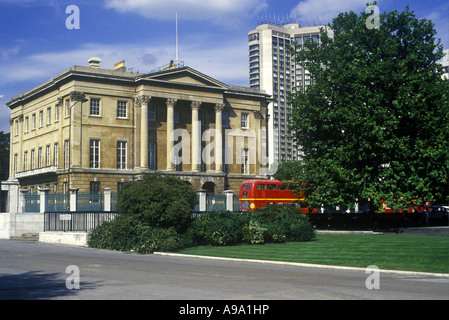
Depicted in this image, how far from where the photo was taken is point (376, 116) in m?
38.5

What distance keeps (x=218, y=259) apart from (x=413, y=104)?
67.8 ft

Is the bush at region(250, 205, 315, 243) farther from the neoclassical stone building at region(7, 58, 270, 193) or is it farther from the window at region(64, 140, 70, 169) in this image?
the window at region(64, 140, 70, 169)

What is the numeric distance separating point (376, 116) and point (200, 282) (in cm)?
2645

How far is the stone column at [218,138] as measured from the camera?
248 feet

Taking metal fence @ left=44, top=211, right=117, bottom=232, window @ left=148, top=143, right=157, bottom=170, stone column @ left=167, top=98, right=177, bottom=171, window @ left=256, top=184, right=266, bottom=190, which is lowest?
metal fence @ left=44, top=211, right=117, bottom=232

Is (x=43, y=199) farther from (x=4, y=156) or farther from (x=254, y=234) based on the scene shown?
(x=4, y=156)

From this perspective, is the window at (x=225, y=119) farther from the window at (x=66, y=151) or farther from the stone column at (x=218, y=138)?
the window at (x=66, y=151)

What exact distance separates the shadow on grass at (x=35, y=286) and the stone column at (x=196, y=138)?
5559 centimetres

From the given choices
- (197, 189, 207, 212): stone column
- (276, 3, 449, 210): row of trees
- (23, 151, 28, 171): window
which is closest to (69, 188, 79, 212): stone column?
(197, 189, 207, 212): stone column

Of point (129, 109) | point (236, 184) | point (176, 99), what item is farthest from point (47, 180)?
point (236, 184)

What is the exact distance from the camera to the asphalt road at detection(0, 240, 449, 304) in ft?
42.1

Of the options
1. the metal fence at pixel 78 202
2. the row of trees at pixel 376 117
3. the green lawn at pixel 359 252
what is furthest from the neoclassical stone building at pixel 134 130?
the green lawn at pixel 359 252

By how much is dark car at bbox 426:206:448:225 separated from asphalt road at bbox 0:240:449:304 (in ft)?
103

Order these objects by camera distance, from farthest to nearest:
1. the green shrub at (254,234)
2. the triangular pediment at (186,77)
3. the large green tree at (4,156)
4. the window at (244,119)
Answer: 1. the large green tree at (4,156)
2. the window at (244,119)
3. the triangular pediment at (186,77)
4. the green shrub at (254,234)
